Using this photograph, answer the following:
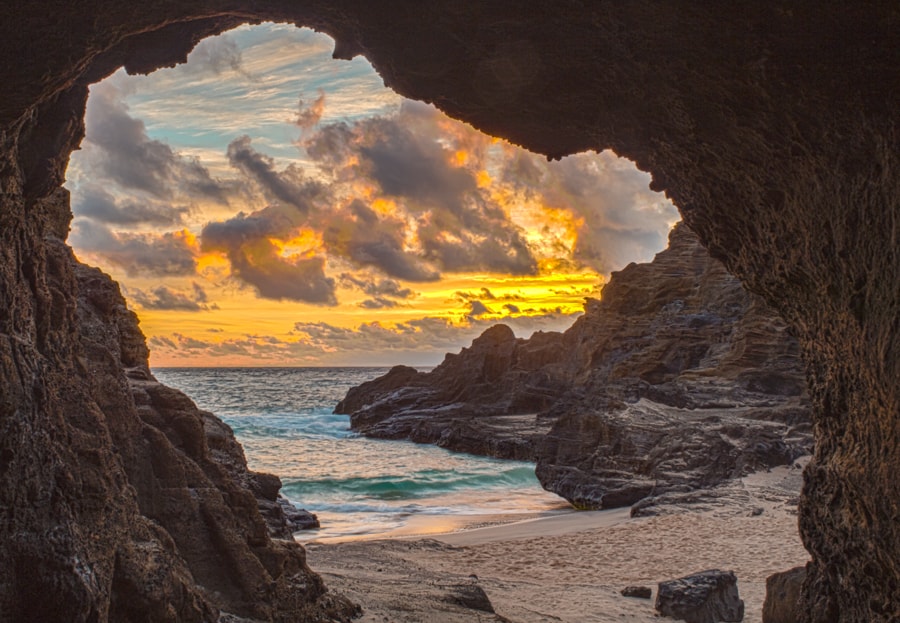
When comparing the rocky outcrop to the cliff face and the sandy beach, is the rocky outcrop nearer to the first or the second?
the sandy beach

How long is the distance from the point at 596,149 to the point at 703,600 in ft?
17.8

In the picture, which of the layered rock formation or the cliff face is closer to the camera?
the cliff face

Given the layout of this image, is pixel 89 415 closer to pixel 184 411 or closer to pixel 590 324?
pixel 184 411

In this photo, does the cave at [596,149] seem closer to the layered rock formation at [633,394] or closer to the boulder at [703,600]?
the boulder at [703,600]

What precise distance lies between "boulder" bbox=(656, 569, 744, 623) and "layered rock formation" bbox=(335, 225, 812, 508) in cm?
343

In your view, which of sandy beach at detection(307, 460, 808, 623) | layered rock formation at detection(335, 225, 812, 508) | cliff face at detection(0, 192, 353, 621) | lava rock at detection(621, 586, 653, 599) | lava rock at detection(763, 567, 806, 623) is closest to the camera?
cliff face at detection(0, 192, 353, 621)

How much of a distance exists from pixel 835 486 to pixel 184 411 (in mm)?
5231

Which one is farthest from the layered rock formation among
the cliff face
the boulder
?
the cliff face

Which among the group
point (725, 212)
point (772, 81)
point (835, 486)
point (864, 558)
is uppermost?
point (772, 81)

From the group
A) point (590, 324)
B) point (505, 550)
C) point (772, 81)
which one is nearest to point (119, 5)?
point (772, 81)

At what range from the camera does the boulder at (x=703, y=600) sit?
8320mm

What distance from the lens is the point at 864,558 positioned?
14.9ft

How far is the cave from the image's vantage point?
12.7ft

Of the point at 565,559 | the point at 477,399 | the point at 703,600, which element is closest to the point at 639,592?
the point at 703,600
